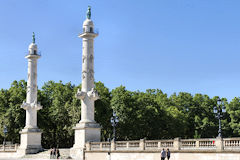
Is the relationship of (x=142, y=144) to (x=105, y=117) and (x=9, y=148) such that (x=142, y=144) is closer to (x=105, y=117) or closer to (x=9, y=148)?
(x=105, y=117)

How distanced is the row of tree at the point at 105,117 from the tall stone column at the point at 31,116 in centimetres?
831

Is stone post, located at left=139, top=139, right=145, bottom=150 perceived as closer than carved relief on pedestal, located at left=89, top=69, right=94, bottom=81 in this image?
Yes

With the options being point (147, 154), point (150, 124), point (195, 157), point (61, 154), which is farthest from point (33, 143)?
point (195, 157)

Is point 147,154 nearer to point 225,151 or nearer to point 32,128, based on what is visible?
point 225,151

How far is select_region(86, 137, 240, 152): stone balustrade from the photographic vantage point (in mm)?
29747

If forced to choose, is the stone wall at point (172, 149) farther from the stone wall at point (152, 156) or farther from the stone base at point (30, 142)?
the stone base at point (30, 142)

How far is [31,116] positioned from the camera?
190 feet

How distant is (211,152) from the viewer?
30.5 m

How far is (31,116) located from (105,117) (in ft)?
43.3

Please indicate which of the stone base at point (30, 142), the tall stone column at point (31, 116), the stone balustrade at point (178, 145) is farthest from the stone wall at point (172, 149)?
the tall stone column at point (31, 116)

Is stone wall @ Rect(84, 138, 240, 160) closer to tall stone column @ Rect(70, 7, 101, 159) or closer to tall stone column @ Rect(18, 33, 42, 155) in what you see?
tall stone column @ Rect(70, 7, 101, 159)

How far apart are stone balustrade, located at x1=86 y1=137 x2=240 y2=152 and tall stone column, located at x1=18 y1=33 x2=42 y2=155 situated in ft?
52.4

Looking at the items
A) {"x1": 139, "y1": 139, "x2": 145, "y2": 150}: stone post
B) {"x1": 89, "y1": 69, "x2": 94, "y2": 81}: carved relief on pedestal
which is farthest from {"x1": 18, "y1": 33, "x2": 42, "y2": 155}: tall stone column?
{"x1": 139, "y1": 139, "x2": 145, "y2": 150}: stone post

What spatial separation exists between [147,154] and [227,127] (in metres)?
50.7
